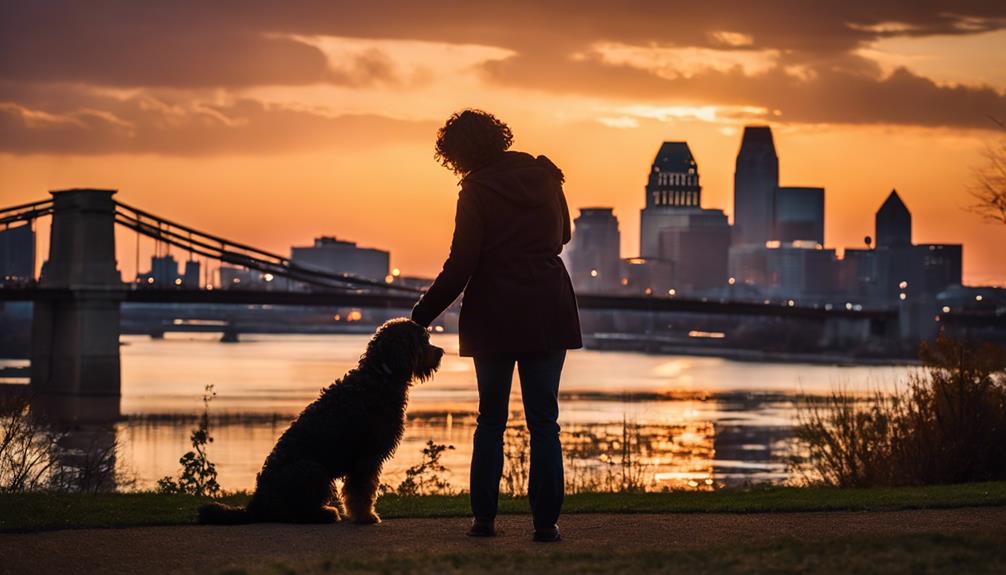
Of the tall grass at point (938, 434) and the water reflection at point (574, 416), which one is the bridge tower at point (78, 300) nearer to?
the water reflection at point (574, 416)

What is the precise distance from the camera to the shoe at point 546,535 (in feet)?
22.7

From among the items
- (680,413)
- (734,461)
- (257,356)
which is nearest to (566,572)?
(734,461)

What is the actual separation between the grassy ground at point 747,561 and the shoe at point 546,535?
641 millimetres

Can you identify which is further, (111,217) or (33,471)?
(111,217)

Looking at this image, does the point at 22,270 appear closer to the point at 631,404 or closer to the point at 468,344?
the point at 631,404

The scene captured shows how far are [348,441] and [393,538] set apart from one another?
524 millimetres

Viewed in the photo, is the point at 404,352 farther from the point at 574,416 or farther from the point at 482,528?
the point at 574,416

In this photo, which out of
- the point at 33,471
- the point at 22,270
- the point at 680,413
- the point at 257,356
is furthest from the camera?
the point at 257,356

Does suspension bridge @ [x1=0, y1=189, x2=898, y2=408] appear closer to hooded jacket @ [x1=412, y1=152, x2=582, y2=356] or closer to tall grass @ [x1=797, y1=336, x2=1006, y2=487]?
tall grass @ [x1=797, y1=336, x2=1006, y2=487]

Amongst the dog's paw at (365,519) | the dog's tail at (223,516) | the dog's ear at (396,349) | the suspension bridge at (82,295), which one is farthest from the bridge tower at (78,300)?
the dog's ear at (396,349)

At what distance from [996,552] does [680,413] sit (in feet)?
124

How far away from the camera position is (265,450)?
2895 cm

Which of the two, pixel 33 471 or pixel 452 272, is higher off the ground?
pixel 452 272

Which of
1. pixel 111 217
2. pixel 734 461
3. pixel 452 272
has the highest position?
pixel 111 217
